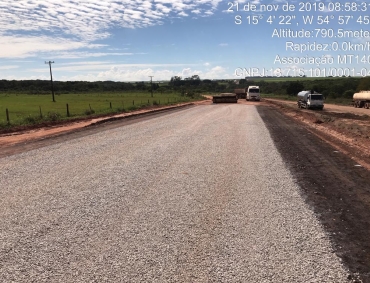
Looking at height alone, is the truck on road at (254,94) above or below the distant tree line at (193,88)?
below

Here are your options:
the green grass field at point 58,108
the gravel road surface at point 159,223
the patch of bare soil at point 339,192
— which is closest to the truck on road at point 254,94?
the green grass field at point 58,108

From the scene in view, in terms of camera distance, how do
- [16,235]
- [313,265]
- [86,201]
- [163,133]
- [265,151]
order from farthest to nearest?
[163,133] < [265,151] < [86,201] < [16,235] < [313,265]

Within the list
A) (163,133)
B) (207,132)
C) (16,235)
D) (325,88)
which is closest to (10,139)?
(163,133)

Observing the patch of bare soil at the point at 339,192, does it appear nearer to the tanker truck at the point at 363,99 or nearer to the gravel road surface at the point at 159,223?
the gravel road surface at the point at 159,223

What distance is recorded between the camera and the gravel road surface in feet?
12.7

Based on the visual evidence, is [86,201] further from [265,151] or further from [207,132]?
[207,132]

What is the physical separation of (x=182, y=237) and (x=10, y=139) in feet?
44.1

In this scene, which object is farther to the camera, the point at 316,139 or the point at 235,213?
the point at 316,139

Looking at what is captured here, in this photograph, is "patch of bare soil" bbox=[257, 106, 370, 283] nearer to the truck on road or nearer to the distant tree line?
the truck on road

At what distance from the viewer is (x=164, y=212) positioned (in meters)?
5.77

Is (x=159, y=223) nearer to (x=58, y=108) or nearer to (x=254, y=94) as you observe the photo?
(x=58, y=108)

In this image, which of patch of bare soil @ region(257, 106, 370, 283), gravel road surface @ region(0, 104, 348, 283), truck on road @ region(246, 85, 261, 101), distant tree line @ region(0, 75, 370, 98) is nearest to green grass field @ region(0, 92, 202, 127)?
truck on road @ region(246, 85, 261, 101)

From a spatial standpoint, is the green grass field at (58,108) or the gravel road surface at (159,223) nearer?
the gravel road surface at (159,223)

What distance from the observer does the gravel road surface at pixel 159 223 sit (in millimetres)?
3881
